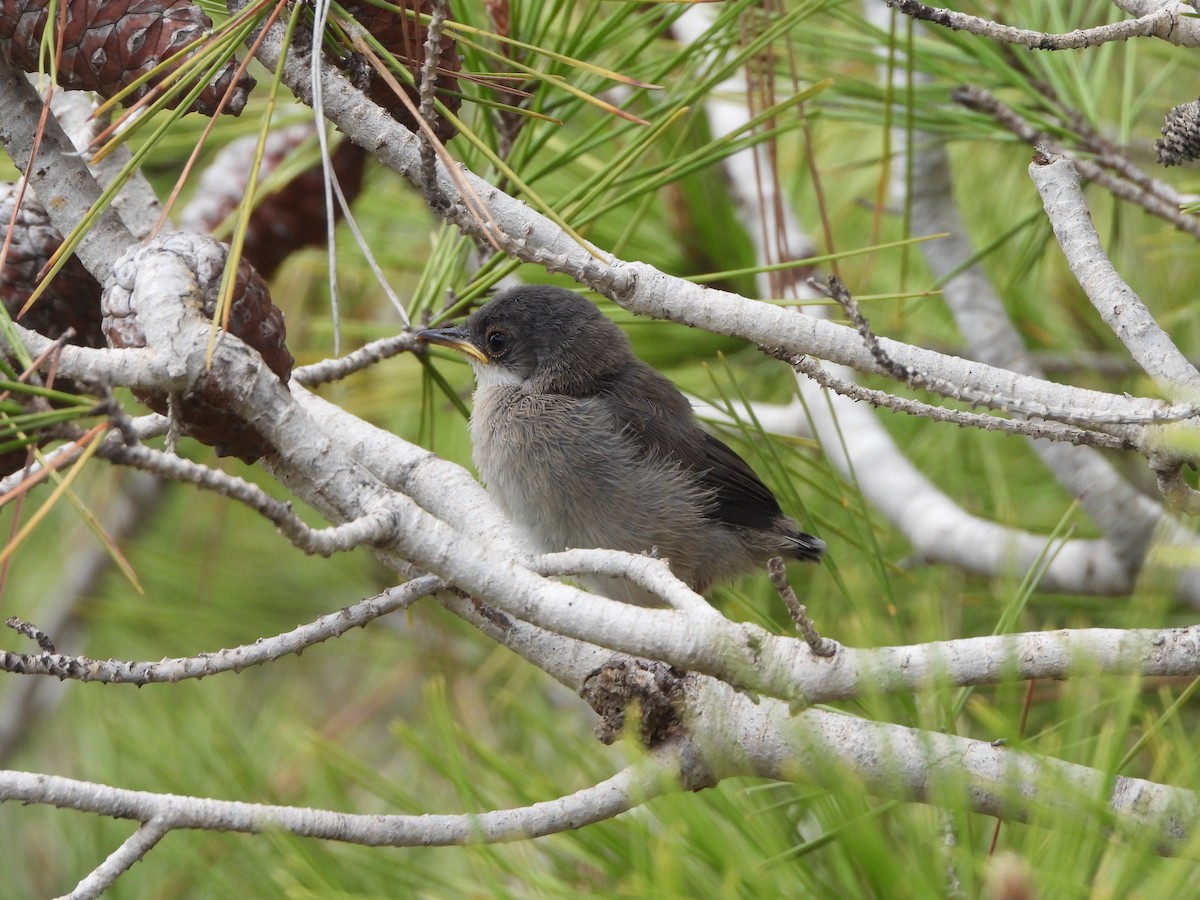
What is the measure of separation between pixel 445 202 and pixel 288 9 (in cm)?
45

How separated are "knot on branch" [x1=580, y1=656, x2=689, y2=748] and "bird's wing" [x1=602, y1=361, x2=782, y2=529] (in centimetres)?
114

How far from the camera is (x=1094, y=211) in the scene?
4441 millimetres

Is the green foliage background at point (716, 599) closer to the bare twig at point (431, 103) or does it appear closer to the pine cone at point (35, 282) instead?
the bare twig at point (431, 103)

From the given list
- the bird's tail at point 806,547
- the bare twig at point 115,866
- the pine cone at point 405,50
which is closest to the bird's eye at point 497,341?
the bird's tail at point 806,547

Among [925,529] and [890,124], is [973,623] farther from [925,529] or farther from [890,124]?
[890,124]

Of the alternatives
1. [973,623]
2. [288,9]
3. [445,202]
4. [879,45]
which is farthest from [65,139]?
[973,623]

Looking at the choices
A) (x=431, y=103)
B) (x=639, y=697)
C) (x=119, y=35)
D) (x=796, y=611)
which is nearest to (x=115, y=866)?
(x=639, y=697)

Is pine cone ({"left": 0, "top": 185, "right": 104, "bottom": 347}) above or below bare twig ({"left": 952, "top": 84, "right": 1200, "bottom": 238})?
below

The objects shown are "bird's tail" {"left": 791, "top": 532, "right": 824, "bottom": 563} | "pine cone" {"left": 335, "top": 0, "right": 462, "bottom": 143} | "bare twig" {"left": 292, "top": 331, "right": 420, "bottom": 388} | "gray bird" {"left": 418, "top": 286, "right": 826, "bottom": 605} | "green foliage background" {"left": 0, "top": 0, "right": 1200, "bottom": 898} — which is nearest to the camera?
"green foliage background" {"left": 0, "top": 0, "right": 1200, "bottom": 898}

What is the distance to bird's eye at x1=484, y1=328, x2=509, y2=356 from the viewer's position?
10.9 feet

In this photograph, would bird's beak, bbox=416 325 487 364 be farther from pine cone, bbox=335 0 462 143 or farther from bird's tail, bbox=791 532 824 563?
bird's tail, bbox=791 532 824 563

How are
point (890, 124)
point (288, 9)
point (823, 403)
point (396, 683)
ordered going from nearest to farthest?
point (288, 9), point (890, 124), point (823, 403), point (396, 683)

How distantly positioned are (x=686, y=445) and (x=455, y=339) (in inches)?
27.7

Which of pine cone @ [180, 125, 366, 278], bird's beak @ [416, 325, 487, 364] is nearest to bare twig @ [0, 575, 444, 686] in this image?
bird's beak @ [416, 325, 487, 364]
